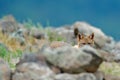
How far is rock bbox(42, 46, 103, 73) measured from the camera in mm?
10234

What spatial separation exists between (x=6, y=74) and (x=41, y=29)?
1165 centimetres

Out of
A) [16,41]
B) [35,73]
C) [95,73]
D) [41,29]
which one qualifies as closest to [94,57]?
[95,73]

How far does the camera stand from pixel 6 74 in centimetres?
1026

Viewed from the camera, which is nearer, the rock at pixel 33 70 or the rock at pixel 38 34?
the rock at pixel 33 70

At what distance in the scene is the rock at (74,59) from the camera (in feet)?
33.6

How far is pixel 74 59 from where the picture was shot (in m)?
10.2

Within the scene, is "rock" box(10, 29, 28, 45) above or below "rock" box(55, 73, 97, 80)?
above

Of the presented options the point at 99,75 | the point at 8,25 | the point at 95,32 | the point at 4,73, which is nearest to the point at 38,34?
the point at 95,32

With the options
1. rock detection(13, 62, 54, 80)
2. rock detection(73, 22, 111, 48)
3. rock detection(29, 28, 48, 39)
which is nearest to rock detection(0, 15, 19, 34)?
rock detection(29, 28, 48, 39)

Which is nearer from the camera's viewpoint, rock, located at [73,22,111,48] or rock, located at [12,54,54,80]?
rock, located at [12,54,54,80]

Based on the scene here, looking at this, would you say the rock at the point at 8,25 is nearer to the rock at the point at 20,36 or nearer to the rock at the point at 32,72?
the rock at the point at 20,36

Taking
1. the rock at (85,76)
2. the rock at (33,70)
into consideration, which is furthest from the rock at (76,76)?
the rock at (33,70)

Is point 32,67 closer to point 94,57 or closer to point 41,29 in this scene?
point 94,57

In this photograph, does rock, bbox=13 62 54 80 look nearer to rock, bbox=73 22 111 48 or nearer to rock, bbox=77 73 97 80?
rock, bbox=77 73 97 80
